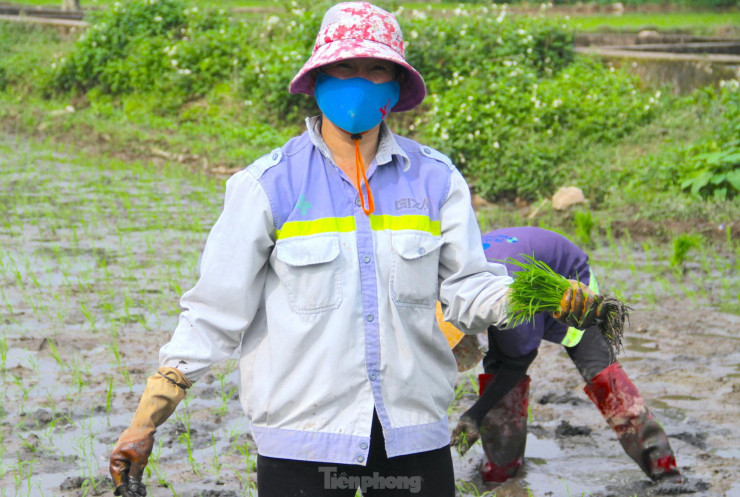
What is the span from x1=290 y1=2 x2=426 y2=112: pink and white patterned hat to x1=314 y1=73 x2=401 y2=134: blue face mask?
2.8 inches

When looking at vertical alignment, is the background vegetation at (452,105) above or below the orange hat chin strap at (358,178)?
below

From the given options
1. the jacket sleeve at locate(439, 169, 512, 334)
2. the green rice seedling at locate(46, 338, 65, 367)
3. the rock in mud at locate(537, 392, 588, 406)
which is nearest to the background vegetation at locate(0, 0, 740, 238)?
the rock in mud at locate(537, 392, 588, 406)

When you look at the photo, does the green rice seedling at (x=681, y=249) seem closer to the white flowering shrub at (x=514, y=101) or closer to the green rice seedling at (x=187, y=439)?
the white flowering shrub at (x=514, y=101)

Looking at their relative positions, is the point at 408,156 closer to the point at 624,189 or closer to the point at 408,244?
the point at 408,244

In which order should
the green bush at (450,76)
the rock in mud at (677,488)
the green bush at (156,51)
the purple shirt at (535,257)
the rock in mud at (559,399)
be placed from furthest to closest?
the green bush at (156,51), the green bush at (450,76), the rock in mud at (559,399), the rock in mud at (677,488), the purple shirt at (535,257)

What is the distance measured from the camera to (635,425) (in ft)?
11.9

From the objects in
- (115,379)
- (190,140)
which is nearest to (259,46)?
(190,140)

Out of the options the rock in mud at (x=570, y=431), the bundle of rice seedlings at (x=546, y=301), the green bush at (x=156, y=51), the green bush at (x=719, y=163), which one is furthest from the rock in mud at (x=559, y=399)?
the green bush at (x=156, y=51)

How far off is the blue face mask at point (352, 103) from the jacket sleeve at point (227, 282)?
10.0 inches

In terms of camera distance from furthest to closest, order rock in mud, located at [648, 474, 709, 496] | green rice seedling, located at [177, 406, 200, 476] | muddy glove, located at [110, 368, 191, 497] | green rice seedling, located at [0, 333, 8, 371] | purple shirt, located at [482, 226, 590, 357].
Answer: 1. green rice seedling, located at [0, 333, 8, 371]
2. green rice seedling, located at [177, 406, 200, 476]
3. rock in mud, located at [648, 474, 709, 496]
4. purple shirt, located at [482, 226, 590, 357]
5. muddy glove, located at [110, 368, 191, 497]

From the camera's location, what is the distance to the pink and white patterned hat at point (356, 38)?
7.39 ft

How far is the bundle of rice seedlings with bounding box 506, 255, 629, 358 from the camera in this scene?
2264 millimetres

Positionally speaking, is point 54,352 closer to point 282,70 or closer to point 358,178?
point 358,178

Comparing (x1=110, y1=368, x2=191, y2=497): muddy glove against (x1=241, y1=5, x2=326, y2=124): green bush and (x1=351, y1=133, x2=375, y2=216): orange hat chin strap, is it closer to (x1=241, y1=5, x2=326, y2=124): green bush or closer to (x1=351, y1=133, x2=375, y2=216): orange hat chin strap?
(x1=351, y1=133, x2=375, y2=216): orange hat chin strap
